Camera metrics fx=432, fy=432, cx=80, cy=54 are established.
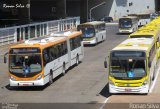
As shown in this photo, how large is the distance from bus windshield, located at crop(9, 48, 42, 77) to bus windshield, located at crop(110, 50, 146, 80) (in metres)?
4.57

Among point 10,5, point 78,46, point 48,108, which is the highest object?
point 10,5

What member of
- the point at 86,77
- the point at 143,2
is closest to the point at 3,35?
the point at 86,77

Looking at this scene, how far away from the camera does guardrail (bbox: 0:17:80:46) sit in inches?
1903

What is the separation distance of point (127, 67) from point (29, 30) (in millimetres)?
34924

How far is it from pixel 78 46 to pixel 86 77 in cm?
665

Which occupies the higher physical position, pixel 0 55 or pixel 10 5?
pixel 10 5

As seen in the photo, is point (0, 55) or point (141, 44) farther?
point (0, 55)

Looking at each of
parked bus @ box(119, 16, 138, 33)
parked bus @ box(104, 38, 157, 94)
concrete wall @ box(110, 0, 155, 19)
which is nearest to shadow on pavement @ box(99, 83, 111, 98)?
parked bus @ box(104, 38, 157, 94)

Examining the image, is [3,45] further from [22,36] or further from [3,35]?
[22,36]

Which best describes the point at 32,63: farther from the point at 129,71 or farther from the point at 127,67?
the point at 129,71

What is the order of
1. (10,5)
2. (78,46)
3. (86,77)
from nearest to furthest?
1. (86,77)
2. (78,46)
3. (10,5)

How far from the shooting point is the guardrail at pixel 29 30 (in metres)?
48.3

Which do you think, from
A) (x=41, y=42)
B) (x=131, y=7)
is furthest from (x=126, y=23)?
(x=131, y=7)

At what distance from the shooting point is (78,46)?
34.0m
